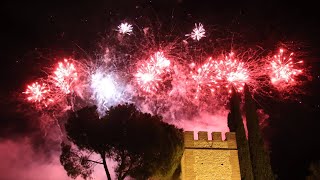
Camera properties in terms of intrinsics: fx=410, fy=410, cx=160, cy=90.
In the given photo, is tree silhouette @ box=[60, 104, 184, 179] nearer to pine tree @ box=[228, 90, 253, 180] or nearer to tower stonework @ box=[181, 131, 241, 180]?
tower stonework @ box=[181, 131, 241, 180]

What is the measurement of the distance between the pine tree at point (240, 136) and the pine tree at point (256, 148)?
27cm

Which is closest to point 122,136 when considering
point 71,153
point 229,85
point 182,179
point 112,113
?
point 112,113

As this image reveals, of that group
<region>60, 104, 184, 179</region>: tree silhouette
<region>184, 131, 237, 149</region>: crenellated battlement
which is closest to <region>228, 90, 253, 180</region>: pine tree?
<region>184, 131, 237, 149</region>: crenellated battlement

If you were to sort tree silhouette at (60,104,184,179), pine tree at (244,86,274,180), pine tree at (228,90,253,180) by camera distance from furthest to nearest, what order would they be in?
pine tree at (228,90,253,180) → pine tree at (244,86,274,180) → tree silhouette at (60,104,184,179)

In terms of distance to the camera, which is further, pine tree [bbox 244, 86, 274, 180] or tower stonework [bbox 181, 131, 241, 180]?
tower stonework [bbox 181, 131, 241, 180]

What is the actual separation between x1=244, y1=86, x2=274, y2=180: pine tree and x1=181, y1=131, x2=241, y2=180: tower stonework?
0.98 metres

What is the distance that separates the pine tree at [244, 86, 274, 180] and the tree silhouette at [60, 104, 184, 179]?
506 centimetres

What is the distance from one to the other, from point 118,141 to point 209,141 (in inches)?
214

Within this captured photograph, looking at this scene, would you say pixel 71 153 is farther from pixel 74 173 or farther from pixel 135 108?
pixel 135 108

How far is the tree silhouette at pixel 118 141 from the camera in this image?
20.3m

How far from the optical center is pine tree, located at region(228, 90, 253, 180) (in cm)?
2197

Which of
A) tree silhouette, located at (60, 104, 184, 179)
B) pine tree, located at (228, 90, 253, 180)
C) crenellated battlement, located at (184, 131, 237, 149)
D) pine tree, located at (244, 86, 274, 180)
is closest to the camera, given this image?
tree silhouette, located at (60, 104, 184, 179)

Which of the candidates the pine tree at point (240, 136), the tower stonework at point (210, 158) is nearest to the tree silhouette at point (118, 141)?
the tower stonework at point (210, 158)

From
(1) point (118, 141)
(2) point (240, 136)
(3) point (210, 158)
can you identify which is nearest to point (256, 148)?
(2) point (240, 136)
